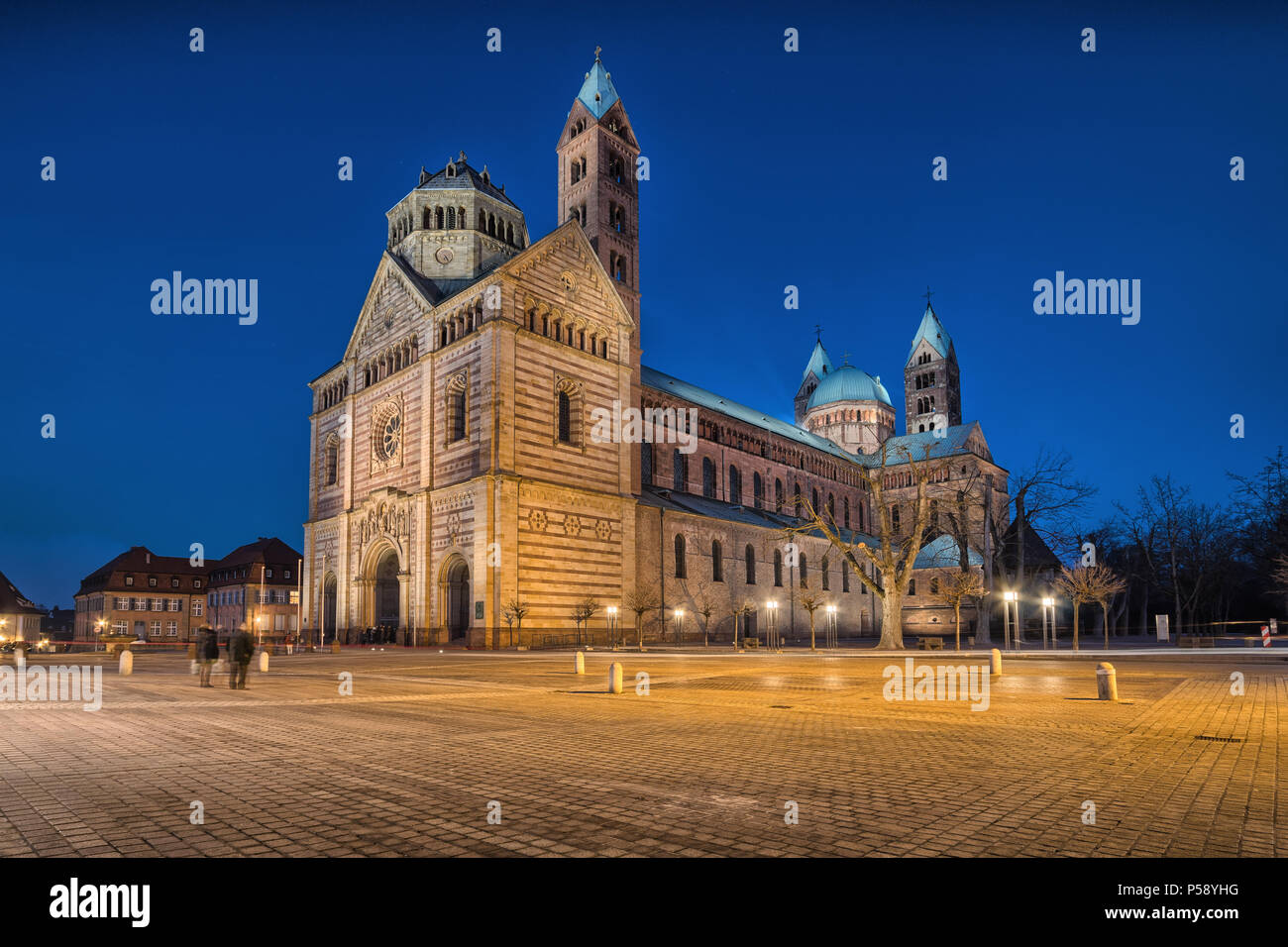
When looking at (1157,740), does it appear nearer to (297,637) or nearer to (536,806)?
(536,806)

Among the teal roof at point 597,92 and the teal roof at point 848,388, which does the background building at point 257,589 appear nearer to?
the teal roof at point 597,92

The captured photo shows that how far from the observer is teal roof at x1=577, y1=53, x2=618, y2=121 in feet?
196

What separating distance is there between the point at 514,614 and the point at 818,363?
84441mm

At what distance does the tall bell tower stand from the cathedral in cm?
16

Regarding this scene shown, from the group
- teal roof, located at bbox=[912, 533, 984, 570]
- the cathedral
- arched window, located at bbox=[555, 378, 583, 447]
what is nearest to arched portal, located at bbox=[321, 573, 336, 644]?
the cathedral

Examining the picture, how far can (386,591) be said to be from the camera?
54219 millimetres

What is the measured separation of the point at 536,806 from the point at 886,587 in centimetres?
3520

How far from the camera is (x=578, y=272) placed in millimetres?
52719

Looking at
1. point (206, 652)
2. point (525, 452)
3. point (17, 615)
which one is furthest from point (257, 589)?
point (206, 652)

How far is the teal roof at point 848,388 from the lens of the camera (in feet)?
338

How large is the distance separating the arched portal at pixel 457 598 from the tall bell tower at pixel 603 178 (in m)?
20.7

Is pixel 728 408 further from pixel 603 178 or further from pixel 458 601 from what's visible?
pixel 458 601
